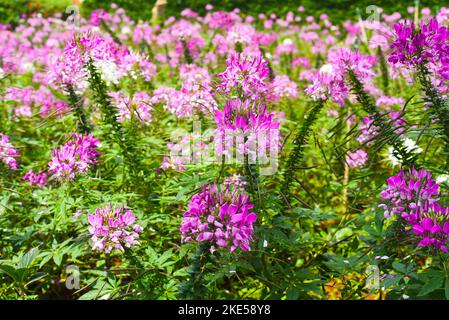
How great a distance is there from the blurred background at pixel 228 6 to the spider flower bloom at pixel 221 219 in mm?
7703

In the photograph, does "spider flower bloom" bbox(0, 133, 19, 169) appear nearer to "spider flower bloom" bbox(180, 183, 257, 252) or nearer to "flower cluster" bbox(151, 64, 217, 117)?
"flower cluster" bbox(151, 64, 217, 117)

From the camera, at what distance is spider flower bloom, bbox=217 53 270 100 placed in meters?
1.69

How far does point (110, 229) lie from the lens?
160 cm

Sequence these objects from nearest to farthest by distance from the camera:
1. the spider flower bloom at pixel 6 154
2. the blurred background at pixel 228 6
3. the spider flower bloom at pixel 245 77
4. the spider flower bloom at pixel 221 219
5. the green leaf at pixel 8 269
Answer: the spider flower bloom at pixel 221 219 → the spider flower bloom at pixel 245 77 → the green leaf at pixel 8 269 → the spider flower bloom at pixel 6 154 → the blurred background at pixel 228 6

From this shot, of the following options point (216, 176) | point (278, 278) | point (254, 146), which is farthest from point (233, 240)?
point (278, 278)

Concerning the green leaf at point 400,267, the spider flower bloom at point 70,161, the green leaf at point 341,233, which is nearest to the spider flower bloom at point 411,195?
the green leaf at point 400,267

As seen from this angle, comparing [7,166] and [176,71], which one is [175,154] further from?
[176,71]

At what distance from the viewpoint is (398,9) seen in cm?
863

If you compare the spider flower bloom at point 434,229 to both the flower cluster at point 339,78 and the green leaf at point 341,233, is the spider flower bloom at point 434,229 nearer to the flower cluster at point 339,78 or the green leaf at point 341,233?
the flower cluster at point 339,78

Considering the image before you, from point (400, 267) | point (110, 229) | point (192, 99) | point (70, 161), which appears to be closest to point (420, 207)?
point (400, 267)

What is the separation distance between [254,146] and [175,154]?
0.73 meters

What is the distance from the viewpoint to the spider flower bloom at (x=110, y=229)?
1577mm

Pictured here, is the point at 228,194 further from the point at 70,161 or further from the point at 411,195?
the point at 70,161

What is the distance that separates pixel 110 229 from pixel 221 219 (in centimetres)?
40
